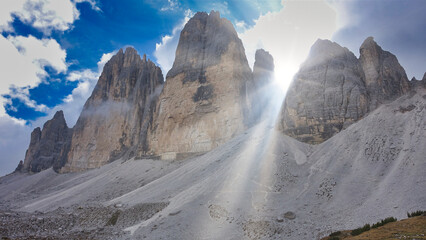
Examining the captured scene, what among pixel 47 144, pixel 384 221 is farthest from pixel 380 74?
pixel 47 144

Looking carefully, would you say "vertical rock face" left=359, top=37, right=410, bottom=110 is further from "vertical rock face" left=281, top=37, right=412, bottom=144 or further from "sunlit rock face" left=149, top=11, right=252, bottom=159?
"sunlit rock face" left=149, top=11, right=252, bottom=159

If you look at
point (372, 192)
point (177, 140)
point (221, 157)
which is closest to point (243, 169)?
point (221, 157)

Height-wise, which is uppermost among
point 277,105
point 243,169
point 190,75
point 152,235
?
point 190,75

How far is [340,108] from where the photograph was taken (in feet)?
115

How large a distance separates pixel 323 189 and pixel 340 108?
54.4 feet

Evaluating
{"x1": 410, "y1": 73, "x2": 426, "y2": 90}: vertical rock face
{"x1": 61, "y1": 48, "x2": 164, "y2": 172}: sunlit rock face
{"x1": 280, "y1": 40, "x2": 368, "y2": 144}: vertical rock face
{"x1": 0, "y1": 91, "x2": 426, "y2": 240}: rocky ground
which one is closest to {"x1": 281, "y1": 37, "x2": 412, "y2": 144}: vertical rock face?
{"x1": 280, "y1": 40, "x2": 368, "y2": 144}: vertical rock face

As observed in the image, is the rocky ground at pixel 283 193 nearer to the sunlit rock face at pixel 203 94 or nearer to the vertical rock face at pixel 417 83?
the vertical rock face at pixel 417 83

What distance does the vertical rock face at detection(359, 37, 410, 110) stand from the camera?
3406 cm

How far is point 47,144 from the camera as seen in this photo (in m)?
108

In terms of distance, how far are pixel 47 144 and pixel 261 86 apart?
314ft

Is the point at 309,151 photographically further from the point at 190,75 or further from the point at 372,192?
the point at 190,75

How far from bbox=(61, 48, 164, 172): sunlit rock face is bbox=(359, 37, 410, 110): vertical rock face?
5210 cm

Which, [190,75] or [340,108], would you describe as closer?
[340,108]

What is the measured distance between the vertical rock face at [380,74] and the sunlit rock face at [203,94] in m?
23.0
